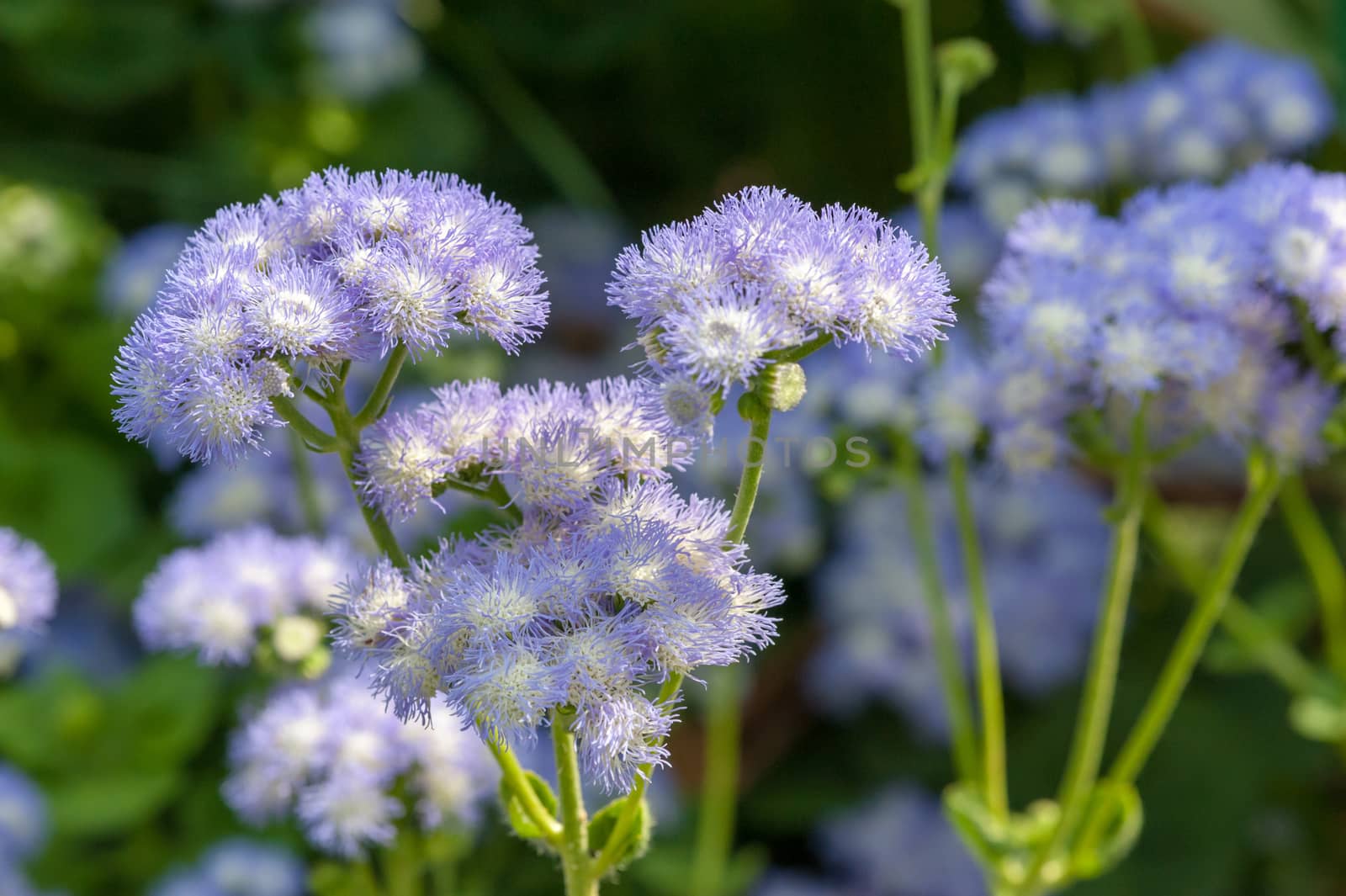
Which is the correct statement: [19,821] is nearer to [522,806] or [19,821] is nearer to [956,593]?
[522,806]

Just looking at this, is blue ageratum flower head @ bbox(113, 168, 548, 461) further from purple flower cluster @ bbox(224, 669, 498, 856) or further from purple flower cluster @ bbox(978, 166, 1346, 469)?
purple flower cluster @ bbox(978, 166, 1346, 469)

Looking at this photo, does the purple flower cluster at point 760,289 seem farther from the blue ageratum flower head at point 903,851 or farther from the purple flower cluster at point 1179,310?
the blue ageratum flower head at point 903,851

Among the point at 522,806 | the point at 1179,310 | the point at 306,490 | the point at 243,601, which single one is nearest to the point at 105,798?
the point at 306,490

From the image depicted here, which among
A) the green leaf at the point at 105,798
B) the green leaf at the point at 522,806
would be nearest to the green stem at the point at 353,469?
the green leaf at the point at 522,806

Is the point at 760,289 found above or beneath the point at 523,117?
beneath

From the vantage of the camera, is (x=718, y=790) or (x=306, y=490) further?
(x=718, y=790)

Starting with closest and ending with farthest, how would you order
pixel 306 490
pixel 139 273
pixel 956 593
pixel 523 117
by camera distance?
pixel 306 490
pixel 139 273
pixel 956 593
pixel 523 117
